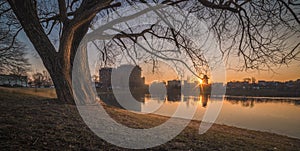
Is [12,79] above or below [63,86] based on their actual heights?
above

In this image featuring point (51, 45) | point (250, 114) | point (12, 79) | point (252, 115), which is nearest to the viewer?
point (51, 45)

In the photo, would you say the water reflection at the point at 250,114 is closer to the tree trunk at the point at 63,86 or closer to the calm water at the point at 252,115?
the calm water at the point at 252,115

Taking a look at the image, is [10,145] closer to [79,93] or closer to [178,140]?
[178,140]

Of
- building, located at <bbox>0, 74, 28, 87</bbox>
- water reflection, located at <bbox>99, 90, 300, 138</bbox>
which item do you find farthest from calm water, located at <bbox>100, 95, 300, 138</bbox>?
building, located at <bbox>0, 74, 28, 87</bbox>

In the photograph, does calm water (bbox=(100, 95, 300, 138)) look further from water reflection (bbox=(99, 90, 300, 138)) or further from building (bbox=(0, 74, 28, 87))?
building (bbox=(0, 74, 28, 87))

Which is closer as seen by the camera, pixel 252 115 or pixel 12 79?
pixel 252 115

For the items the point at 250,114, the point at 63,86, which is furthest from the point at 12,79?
the point at 250,114

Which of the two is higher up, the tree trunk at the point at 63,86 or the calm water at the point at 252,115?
the tree trunk at the point at 63,86

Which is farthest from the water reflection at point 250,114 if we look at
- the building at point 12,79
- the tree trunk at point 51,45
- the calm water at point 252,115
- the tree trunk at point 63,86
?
the building at point 12,79

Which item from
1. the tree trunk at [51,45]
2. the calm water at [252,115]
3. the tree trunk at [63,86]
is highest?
the tree trunk at [51,45]

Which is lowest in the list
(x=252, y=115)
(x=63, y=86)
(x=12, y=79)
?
(x=252, y=115)

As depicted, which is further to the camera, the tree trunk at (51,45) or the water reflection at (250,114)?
the water reflection at (250,114)

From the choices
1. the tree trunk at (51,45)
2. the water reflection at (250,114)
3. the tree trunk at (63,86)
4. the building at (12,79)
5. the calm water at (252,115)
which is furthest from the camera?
the building at (12,79)

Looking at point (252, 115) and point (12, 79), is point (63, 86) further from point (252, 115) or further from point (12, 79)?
point (12, 79)
